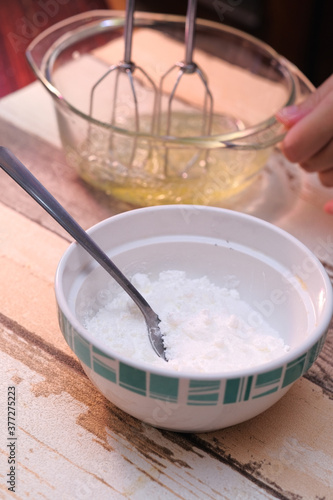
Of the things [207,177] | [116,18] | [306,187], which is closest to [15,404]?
[207,177]

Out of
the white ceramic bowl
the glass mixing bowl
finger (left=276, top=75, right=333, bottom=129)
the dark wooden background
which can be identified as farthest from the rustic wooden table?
the dark wooden background

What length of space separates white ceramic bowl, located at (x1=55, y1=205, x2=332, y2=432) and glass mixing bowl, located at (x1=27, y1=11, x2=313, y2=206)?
5.1 inches

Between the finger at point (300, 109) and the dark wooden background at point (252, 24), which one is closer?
the finger at point (300, 109)

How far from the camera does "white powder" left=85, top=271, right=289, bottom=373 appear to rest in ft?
1.69

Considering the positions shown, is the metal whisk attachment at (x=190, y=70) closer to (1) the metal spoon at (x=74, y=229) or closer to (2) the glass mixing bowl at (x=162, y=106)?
(2) the glass mixing bowl at (x=162, y=106)

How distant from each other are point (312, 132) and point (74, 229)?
0.33m

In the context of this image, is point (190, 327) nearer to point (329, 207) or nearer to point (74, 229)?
point (74, 229)

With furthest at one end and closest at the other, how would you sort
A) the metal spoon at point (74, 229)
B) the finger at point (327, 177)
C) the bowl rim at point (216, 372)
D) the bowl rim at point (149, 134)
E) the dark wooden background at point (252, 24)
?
the dark wooden background at point (252, 24) < the finger at point (327, 177) < the bowl rim at point (149, 134) < the metal spoon at point (74, 229) < the bowl rim at point (216, 372)

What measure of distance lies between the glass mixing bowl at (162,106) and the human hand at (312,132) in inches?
0.7

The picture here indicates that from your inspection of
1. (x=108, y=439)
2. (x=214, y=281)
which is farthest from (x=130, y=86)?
(x=108, y=439)

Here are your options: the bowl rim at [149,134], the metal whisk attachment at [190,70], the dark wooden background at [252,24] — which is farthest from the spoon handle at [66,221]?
the dark wooden background at [252,24]

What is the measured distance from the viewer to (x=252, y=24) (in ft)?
4.41

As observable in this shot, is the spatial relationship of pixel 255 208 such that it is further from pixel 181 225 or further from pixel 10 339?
pixel 10 339

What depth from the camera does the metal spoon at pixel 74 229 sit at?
545 millimetres
